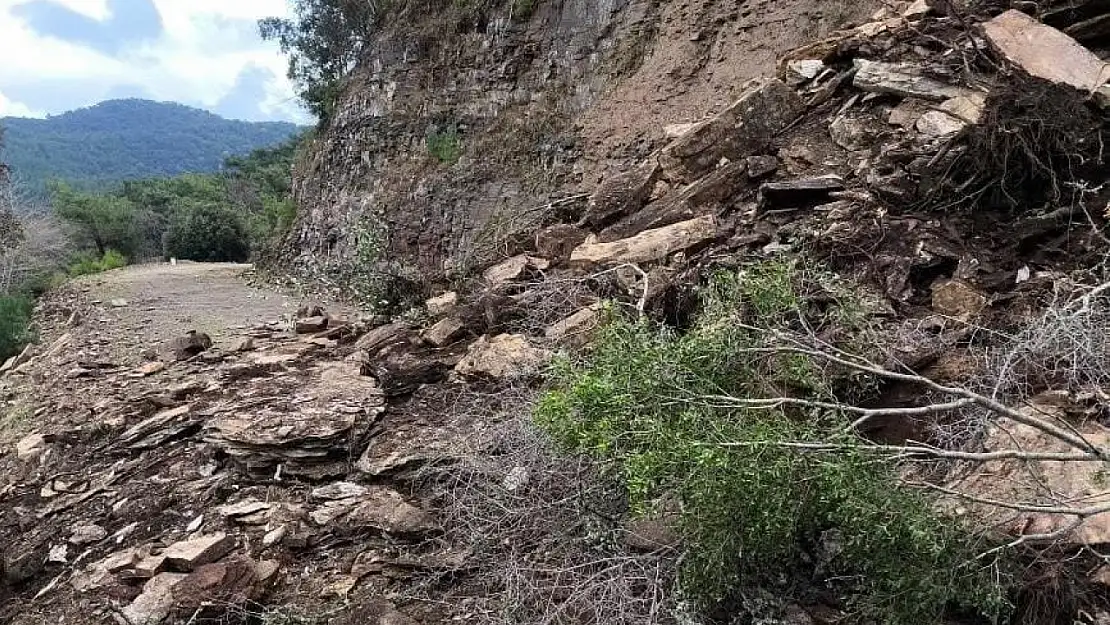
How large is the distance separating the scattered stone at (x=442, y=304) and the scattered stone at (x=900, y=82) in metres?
3.46

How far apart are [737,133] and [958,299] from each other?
265 centimetres

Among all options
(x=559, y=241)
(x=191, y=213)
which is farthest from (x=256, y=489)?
(x=191, y=213)

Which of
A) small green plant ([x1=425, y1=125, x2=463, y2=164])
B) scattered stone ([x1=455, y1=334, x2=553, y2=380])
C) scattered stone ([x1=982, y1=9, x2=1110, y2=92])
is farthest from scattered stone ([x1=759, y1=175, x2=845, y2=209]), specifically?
small green plant ([x1=425, y1=125, x2=463, y2=164])

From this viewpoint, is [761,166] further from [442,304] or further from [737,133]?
[442,304]

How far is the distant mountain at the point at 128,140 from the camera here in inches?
2709

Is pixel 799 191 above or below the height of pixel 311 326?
above

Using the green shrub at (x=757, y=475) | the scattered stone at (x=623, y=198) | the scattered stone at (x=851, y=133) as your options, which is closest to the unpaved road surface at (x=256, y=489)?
the green shrub at (x=757, y=475)

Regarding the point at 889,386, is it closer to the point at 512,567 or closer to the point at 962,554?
the point at 962,554

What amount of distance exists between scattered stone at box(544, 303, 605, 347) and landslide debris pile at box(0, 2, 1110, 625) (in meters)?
0.02

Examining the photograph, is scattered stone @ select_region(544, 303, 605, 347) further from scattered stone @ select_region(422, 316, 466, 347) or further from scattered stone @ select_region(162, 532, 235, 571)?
scattered stone @ select_region(162, 532, 235, 571)

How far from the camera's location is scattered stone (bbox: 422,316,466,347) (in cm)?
493

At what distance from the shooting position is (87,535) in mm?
3637

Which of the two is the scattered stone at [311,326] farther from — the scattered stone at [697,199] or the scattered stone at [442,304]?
the scattered stone at [697,199]

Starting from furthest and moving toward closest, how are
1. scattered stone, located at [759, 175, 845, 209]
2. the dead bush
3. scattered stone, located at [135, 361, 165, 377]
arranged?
scattered stone, located at [135, 361, 165, 377] < scattered stone, located at [759, 175, 845, 209] < the dead bush
